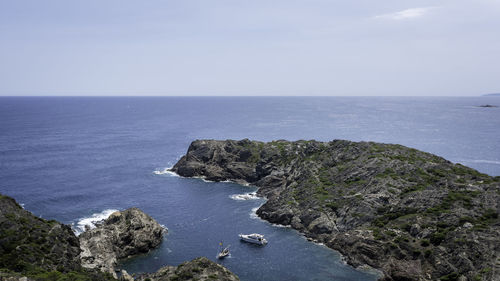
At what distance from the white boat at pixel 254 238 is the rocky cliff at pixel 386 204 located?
12681 millimetres

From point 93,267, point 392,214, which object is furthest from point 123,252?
point 392,214

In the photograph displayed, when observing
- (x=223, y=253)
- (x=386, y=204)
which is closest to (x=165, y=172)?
(x=223, y=253)

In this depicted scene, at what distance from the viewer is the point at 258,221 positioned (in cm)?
9731

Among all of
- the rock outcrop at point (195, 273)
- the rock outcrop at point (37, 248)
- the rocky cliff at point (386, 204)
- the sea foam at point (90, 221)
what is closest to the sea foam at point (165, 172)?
the rocky cliff at point (386, 204)

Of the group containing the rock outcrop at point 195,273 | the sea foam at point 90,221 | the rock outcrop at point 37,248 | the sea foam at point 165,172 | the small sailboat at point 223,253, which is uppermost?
the rock outcrop at point 37,248

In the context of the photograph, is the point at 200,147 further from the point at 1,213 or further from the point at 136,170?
the point at 1,213

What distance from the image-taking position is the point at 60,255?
57.6 meters

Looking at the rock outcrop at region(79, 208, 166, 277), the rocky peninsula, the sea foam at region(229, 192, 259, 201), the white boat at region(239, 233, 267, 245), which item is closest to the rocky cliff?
the sea foam at region(229, 192, 259, 201)

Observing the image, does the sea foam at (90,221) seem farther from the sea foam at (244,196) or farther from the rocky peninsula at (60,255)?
the sea foam at (244,196)

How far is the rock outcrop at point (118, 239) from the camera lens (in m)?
67.3

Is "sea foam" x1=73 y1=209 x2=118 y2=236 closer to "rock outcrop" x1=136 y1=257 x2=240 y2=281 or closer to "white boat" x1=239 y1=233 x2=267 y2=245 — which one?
"rock outcrop" x1=136 y1=257 x2=240 y2=281

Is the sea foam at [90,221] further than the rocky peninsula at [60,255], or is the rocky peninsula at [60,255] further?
the sea foam at [90,221]

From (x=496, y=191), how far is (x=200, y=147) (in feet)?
336

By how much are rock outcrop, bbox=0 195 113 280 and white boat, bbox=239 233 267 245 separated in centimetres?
3429
